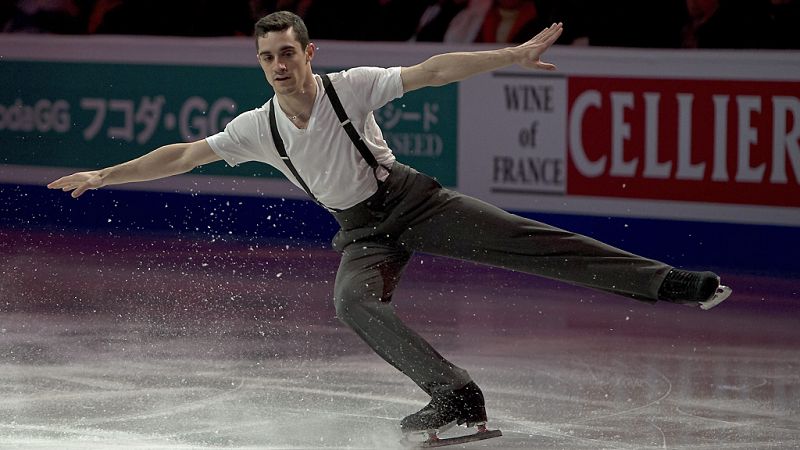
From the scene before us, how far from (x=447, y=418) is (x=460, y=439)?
13cm

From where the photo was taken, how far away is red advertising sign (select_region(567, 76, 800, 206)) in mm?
9281

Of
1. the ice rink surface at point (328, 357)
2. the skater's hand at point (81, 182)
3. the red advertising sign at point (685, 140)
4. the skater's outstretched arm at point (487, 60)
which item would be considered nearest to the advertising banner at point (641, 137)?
the red advertising sign at point (685, 140)

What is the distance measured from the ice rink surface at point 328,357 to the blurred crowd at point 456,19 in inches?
63.2

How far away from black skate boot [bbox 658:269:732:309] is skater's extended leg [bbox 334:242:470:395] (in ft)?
2.79

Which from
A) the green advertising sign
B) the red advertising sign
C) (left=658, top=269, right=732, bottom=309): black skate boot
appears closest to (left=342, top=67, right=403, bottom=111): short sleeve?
(left=658, top=269, right=732, bottom=309): black skate boot

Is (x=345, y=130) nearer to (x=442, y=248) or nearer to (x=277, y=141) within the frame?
(x=277, y=141)

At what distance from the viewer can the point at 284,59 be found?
5941mm

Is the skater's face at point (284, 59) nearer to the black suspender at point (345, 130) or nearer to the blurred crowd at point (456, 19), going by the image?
the black suspender at point (345, 130)

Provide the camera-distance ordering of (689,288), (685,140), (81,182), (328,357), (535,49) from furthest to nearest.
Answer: (685,140) < (328,357) < (81,182) < (689,288) < (535,49)

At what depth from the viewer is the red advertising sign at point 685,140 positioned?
928 centimetres

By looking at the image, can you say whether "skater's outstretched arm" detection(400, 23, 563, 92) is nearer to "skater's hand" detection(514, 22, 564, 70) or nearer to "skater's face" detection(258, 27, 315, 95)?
"skater's hand" detection(514, 22, 564, 70)

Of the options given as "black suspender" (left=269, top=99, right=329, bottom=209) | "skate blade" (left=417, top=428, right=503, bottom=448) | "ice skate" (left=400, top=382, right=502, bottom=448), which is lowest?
"skate blade" (left=417, top=428, right=503, bottom=448)

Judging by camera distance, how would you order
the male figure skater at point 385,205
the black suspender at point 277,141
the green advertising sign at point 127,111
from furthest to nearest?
the green advertising sign at point 127,111 < the black suspender at point 277,141 < the male figure skater at point 385,205

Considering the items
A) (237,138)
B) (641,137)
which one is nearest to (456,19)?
(641,137)
